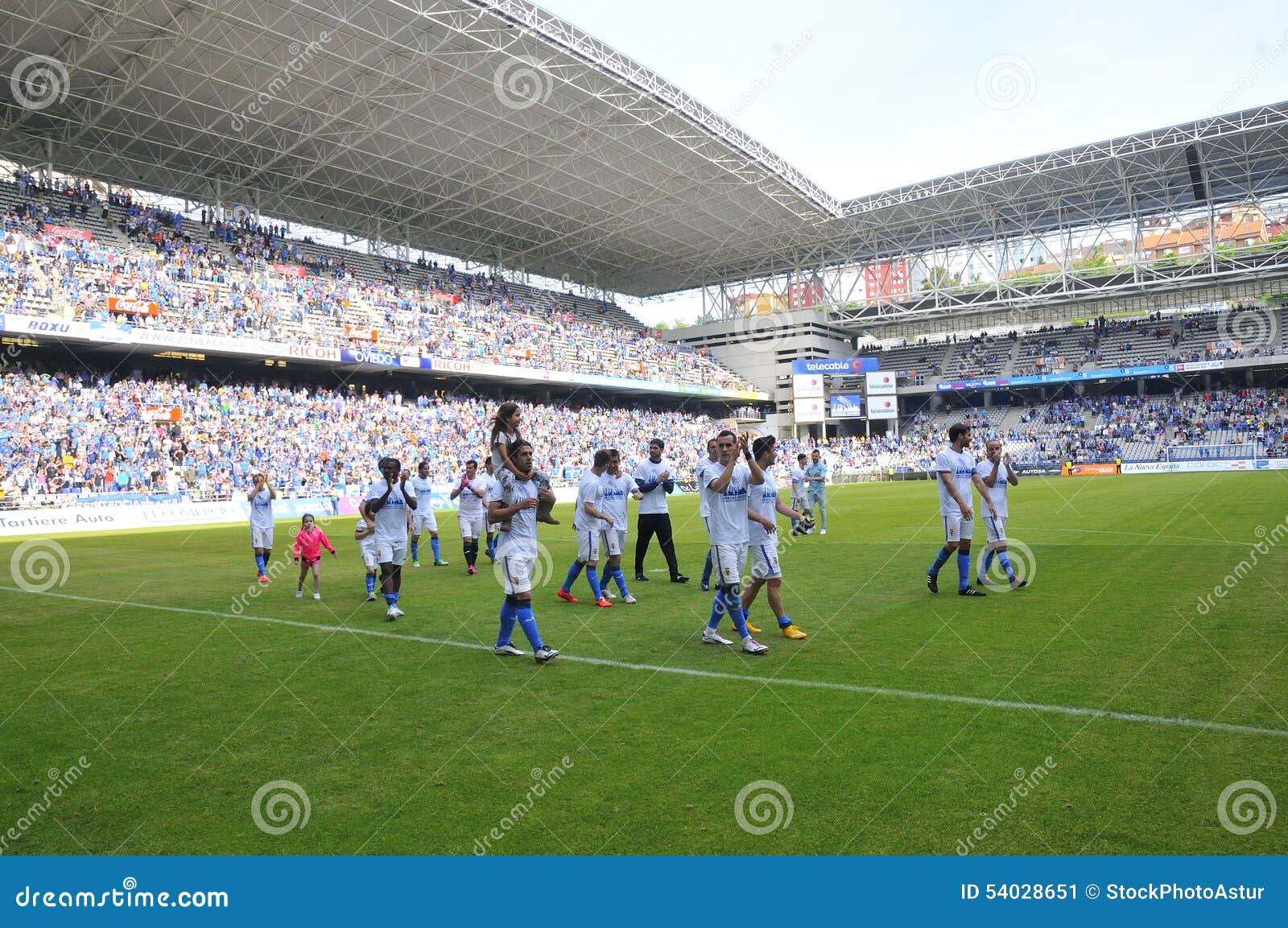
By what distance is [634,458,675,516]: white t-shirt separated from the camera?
12.5 meters

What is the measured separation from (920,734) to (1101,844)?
5.22 ft

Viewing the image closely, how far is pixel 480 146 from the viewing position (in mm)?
43062

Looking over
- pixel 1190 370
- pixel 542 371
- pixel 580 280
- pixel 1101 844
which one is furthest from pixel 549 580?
pixel 1190 370

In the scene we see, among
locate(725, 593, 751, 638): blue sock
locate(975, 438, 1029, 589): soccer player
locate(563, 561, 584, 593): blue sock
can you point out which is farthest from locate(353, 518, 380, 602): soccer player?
locate(975, 438, 1029, 589): soccer player

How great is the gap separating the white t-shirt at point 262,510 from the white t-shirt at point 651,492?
21.5ft

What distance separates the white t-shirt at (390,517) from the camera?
11234 millimetres

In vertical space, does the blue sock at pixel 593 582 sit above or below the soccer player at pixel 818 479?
below

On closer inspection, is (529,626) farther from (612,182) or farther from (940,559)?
(612,182)

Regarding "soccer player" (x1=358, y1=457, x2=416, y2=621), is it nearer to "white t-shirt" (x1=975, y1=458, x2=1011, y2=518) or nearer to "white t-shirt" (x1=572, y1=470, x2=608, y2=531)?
"white t-shirt" (x1=572, y1=470, x2=608, y2=531)

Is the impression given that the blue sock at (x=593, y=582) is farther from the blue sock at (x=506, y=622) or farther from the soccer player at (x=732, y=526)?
the soccer player at (x=732, y=526)

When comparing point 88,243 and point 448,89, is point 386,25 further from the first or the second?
point 88,243

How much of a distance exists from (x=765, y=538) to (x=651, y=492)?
4181 mm

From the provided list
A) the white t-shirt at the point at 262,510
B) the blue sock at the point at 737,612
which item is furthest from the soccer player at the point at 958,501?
the white t-shirt at the point at 262,510

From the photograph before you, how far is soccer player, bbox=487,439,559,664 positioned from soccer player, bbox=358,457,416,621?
331 cm
